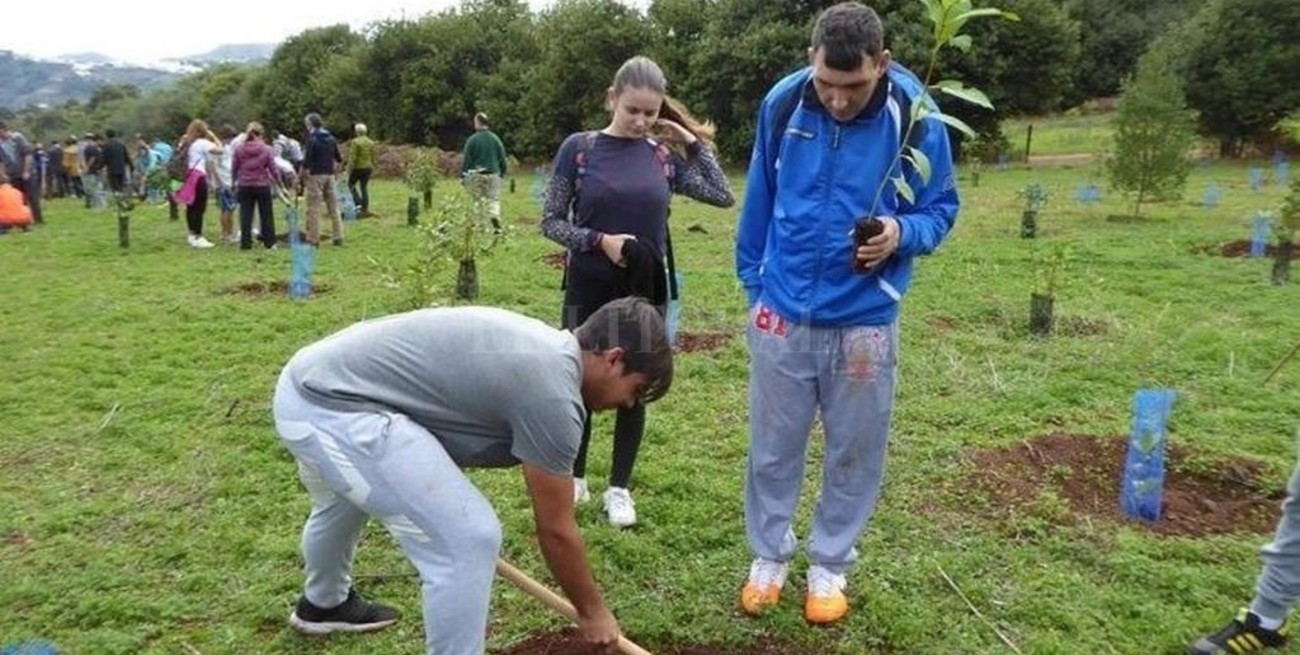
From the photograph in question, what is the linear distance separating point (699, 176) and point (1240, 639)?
2306mm

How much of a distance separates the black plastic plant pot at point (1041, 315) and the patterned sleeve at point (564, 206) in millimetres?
4453

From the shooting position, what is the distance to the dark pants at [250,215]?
1084 centimetres

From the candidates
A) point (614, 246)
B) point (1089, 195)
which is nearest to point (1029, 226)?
point (1089, 195)

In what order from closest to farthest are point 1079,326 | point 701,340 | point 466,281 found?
1. point 701,340
2. point 1079,326
3. point 466,281

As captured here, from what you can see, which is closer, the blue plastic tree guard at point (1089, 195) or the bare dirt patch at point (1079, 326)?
the bare dirt patch at point (1079, 326)

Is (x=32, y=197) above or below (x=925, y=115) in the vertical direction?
below

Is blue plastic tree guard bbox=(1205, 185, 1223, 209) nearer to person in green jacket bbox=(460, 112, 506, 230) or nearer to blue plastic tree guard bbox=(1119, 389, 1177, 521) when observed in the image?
person in green jacket bbox=(460, 112, 506, 230)

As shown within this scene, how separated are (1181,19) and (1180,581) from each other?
33881 mm

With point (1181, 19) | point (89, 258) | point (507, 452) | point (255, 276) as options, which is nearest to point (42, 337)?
point (255, 276)

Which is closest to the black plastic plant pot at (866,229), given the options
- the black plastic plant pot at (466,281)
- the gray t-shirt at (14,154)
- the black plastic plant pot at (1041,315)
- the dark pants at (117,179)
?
the black plastic plant pot at (1041,315)

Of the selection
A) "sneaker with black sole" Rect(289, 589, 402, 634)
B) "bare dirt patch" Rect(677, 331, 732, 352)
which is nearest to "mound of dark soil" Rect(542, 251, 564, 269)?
"bare dirt patch" Rect(677, 331, 732, 352)

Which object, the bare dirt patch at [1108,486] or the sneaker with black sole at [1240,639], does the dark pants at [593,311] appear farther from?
the sneaker with black sole at [1240,639]

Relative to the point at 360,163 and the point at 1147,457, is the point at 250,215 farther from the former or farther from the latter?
the point at 1147,457

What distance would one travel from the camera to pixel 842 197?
280 centimetres
